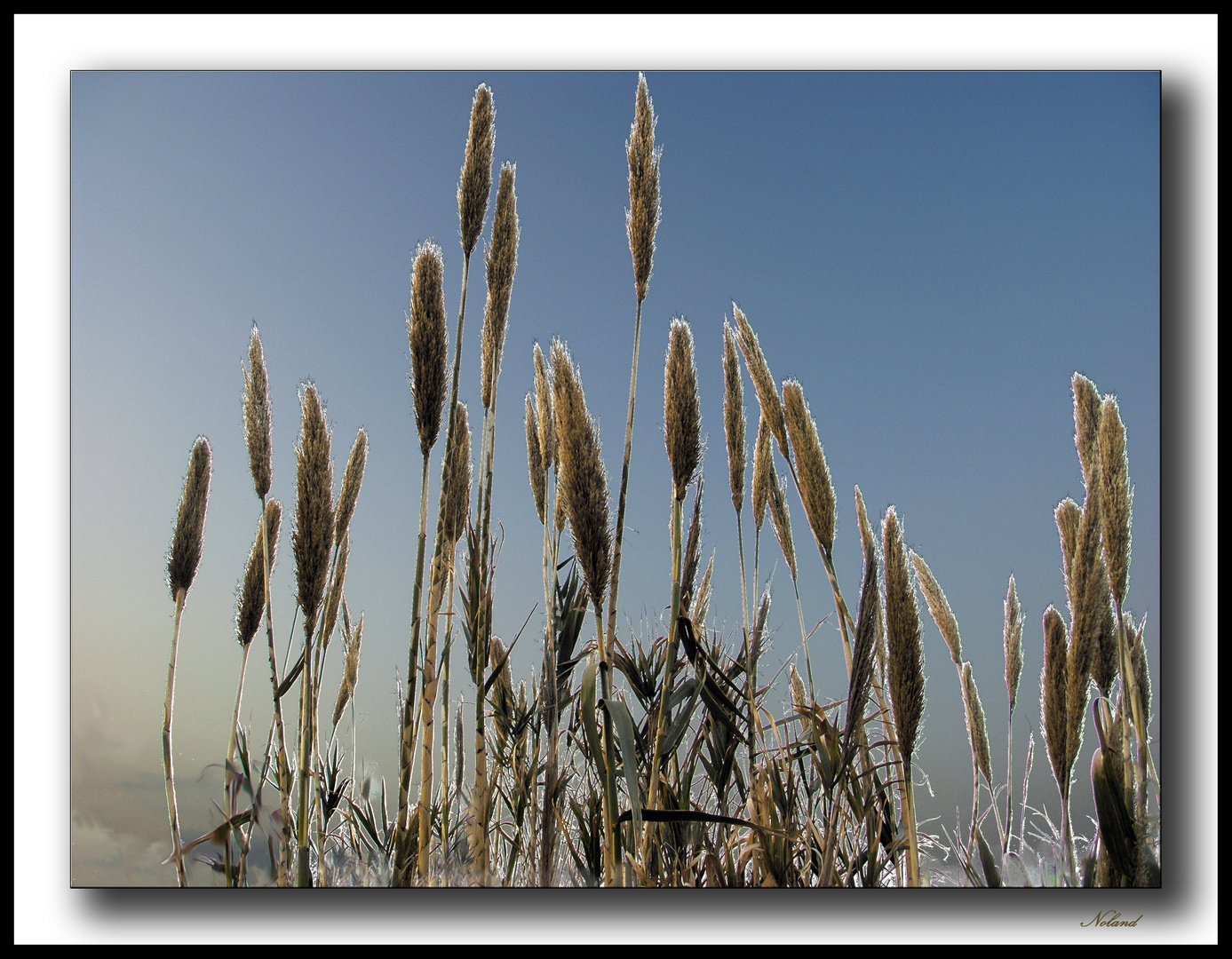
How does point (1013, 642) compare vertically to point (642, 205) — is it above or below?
below

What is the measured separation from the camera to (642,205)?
218 cm

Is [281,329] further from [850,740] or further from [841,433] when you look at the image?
[850,740]

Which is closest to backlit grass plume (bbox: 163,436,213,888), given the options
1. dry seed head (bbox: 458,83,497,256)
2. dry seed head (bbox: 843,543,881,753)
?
dry seed head (bbox: 458,83,497,256)

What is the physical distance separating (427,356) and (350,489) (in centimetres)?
36

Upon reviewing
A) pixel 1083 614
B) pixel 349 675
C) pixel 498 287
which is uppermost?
pixel 498 287

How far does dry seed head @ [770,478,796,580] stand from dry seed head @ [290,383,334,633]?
91 centimetres

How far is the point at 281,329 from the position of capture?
2.38 metres

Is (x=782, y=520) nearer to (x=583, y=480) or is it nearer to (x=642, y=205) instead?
(x=583, y=480)

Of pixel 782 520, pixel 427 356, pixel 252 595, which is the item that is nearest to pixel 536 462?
pixel 427 356

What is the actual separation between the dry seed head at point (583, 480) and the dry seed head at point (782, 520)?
44cm

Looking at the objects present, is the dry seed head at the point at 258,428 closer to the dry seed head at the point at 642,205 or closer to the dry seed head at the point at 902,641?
the dry seed head at the point at 642,205

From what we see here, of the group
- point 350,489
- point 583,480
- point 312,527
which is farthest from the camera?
point 350,489

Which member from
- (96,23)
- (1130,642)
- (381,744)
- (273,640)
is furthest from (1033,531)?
(96,23)
